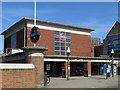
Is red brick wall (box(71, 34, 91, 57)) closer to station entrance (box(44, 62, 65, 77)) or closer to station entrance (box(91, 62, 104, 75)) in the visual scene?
station entrance (box(91, 62, 104, 75))

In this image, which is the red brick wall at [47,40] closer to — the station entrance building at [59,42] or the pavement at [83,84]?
the station entrance building at [59,42]

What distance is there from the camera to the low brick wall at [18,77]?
14.7m

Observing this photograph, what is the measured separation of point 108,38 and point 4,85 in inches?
1935

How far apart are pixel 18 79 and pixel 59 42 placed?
24471mm

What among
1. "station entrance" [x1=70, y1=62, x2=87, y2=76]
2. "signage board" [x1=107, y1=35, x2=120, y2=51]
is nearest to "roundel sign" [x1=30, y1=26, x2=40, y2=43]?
"station entrance" [x1=70, y1=62, x2=87, y2=76]

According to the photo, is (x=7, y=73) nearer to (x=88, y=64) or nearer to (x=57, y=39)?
(x=88, y=64)

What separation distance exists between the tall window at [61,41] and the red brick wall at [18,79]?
22739 mm

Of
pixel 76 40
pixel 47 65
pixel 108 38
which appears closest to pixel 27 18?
pixel 47 65

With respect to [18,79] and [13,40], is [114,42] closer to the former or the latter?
[13,40]

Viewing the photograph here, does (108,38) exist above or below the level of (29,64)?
above

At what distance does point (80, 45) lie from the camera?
4291cm

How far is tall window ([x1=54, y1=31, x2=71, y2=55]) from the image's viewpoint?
38812mm

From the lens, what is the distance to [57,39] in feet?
128

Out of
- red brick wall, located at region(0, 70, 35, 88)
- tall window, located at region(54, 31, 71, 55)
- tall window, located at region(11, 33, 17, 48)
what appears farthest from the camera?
tall window, located at region(11, 33, 17, 48)
